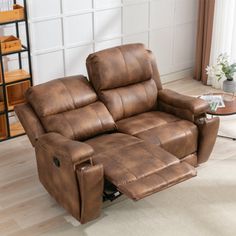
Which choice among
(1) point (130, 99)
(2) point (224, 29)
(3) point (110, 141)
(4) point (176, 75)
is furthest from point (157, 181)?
(4) point (176, 75)

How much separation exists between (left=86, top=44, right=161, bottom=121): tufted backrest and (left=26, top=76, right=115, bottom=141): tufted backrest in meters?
0.12

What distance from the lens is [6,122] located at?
4.95 m

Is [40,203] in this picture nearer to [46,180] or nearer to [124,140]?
[46,180]

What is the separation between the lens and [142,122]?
432 cm

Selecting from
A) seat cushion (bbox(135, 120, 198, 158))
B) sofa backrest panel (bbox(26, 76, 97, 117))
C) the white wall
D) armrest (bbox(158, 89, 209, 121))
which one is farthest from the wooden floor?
the white wall

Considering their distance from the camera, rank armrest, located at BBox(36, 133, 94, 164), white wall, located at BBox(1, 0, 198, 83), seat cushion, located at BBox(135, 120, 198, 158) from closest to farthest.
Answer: armrest, located at BBox(36, 133, 94, 164), seat cushion, located at BBox(135, 120, 198, 158), white wall, located at BBox(1, 0, 198, 83)

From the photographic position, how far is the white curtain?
230 inches

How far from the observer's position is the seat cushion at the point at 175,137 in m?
4.07

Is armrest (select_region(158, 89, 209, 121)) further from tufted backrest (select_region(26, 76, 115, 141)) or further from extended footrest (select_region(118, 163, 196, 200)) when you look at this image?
extended footrest (select_region(118, 163, 196, 200))

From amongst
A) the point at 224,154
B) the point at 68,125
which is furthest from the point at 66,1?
the point at 224,154

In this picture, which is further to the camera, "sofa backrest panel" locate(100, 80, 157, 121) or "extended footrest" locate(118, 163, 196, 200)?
"sofa backrest panel" locate(100, 80, 157, 121)

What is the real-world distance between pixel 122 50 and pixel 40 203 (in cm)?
143

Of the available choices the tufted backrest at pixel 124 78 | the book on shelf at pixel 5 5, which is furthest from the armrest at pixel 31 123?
the book on shelf at pixel 5 5

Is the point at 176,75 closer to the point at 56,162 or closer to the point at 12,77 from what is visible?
the point at 12,77
